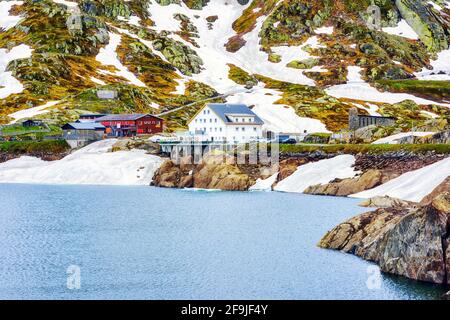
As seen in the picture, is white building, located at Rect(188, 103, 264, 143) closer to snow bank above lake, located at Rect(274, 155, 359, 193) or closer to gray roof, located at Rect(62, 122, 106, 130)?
gray roof, located at Rect(62, 122, 106, 130)

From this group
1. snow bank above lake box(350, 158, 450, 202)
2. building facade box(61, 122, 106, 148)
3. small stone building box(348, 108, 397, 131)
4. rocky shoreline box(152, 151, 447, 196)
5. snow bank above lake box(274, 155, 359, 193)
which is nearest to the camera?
snow bank above lake box(350, 158, 450, 202)

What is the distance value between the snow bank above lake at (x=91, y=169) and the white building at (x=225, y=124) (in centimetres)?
2067

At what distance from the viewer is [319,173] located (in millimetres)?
126688

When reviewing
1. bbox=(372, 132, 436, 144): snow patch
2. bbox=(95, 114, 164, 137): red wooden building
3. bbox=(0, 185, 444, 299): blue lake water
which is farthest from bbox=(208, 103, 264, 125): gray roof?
bbox=(0, 185, 444, 299): blue lake water

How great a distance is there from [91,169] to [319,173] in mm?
53097

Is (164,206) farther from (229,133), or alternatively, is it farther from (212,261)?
(229,133)

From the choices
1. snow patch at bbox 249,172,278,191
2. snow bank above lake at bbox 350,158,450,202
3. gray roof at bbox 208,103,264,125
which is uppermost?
gray roof at bbox 208,103,264,125

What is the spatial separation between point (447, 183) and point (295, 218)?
22023 mm

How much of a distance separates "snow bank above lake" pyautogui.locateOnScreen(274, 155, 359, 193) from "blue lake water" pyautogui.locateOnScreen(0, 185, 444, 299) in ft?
41.8

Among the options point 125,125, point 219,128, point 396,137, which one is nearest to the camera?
point 396,137

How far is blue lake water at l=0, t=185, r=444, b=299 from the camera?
52656 mm

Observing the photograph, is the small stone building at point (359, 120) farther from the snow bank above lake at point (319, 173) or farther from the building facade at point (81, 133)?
the building facade at point (81, 133)

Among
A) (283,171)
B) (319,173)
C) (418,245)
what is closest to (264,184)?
(283,171)

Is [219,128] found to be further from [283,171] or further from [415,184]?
[415,184]
